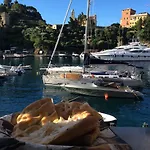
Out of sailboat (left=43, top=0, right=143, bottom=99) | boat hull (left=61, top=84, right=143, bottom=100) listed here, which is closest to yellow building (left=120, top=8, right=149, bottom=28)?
sailboat (left=43, top=0, right=143, bottom=99)

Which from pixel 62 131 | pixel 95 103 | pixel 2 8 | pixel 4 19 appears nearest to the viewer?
pixel 62 131

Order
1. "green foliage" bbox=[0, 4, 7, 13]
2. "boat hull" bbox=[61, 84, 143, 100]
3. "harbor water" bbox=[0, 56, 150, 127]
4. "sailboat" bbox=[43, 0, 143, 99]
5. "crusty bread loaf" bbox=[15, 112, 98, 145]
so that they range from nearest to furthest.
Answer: "crusty bread loaf" bbox=[15, 112, 98, 145] < "harbor water" bbox=[0, 56, 150, 127] < "boat hull" bbox=[61, 84, 143, 100] < "sailboat" bbox=[43, 0, 143, 99] < "green foliage" bbox=[0, 4, 7, 13]

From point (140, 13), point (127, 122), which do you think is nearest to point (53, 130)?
point (127, 122)

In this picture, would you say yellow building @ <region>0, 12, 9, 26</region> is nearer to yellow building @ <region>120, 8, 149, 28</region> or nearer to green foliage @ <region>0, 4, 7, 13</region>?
green foliage @ <region>0, 4, 7, 13</region>

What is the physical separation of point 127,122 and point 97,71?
610 inches

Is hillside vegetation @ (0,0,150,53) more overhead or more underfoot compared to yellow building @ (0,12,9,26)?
more underfoot

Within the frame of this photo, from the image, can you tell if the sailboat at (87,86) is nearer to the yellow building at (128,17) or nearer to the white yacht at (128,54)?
the white yacht at (128,54)

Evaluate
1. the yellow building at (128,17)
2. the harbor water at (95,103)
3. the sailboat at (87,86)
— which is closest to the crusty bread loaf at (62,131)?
the harbor water at (95,103)

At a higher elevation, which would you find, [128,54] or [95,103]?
[128,54]

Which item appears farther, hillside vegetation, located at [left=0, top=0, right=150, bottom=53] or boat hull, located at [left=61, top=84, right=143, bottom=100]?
hillside vegetation, located at [left=0, top=0, right=150, bottom=53]

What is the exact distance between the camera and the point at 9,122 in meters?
3.48

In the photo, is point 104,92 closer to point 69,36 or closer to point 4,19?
point 69,36

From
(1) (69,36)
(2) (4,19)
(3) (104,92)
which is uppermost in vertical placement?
(2) (4,19)

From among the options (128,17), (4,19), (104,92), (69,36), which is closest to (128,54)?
(69,36)
